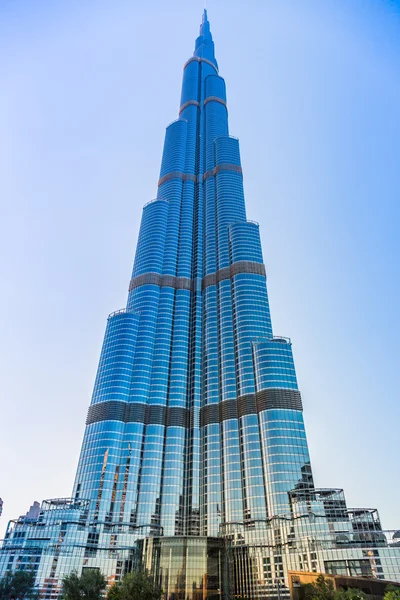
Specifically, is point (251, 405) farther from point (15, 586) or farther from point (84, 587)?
point (15, 586)

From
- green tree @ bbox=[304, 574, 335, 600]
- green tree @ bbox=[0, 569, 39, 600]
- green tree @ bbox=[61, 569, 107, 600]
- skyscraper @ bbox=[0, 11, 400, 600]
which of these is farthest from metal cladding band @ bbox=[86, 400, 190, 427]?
green tree @ bbox=[304, 574, 335, 600]

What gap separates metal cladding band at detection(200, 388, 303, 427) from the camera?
6570 inches

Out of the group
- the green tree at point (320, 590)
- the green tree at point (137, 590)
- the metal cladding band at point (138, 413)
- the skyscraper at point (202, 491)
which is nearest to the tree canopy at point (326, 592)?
the green tree at point (320, 590)

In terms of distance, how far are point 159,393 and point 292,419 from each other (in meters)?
59.5

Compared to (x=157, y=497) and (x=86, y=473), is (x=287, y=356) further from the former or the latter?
(x=86, y=473)

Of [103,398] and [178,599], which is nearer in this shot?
[178,599]

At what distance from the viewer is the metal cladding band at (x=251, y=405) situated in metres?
167

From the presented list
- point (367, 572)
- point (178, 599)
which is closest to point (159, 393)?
point (178, 599)

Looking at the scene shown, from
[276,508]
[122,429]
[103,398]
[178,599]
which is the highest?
[103,398]

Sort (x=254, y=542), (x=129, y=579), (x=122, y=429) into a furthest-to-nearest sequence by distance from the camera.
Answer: (x=122, y=429) < (x=254, y=542) < (x=129, y=579)

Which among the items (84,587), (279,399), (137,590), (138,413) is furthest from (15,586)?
(279,399)

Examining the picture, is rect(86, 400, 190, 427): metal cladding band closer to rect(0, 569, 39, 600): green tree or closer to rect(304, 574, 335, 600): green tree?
rect(0, 569, 39, 600): green tree

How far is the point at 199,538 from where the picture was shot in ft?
426

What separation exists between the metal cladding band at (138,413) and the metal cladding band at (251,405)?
35.2 feet
